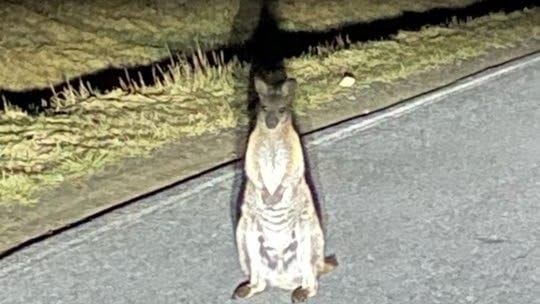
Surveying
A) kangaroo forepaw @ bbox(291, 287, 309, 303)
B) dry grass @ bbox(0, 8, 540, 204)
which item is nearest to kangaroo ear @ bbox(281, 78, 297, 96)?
kangaroo forepaw @ bbox(291, 287, 309, 303)

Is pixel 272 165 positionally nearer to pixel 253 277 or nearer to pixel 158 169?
pixel 253 277

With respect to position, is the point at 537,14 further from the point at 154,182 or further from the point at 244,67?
the point at 154,182

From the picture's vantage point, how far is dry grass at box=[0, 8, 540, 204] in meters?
7.69

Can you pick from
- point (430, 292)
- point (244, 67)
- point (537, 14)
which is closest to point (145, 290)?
point (430, 292)

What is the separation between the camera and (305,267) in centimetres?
606

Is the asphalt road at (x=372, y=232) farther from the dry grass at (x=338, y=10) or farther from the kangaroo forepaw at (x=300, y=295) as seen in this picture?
the dry grass at (x=338, y=10)

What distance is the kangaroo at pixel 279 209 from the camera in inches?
235

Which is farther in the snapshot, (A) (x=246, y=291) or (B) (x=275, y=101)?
(A) (x=246, y=291)

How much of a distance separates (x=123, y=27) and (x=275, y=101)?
6.03 metres

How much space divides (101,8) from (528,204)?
608 cm

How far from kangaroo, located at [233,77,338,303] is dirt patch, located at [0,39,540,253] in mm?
1267

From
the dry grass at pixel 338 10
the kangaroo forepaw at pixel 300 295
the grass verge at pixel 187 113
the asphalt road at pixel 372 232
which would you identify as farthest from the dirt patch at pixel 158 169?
the dry grass at pixel 338 10

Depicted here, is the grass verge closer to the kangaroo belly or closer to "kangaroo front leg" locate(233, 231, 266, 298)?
"kangaroo front leg" locate(233, 231, 266, 298)

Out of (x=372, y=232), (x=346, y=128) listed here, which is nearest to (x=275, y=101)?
(x=372, y=232)
